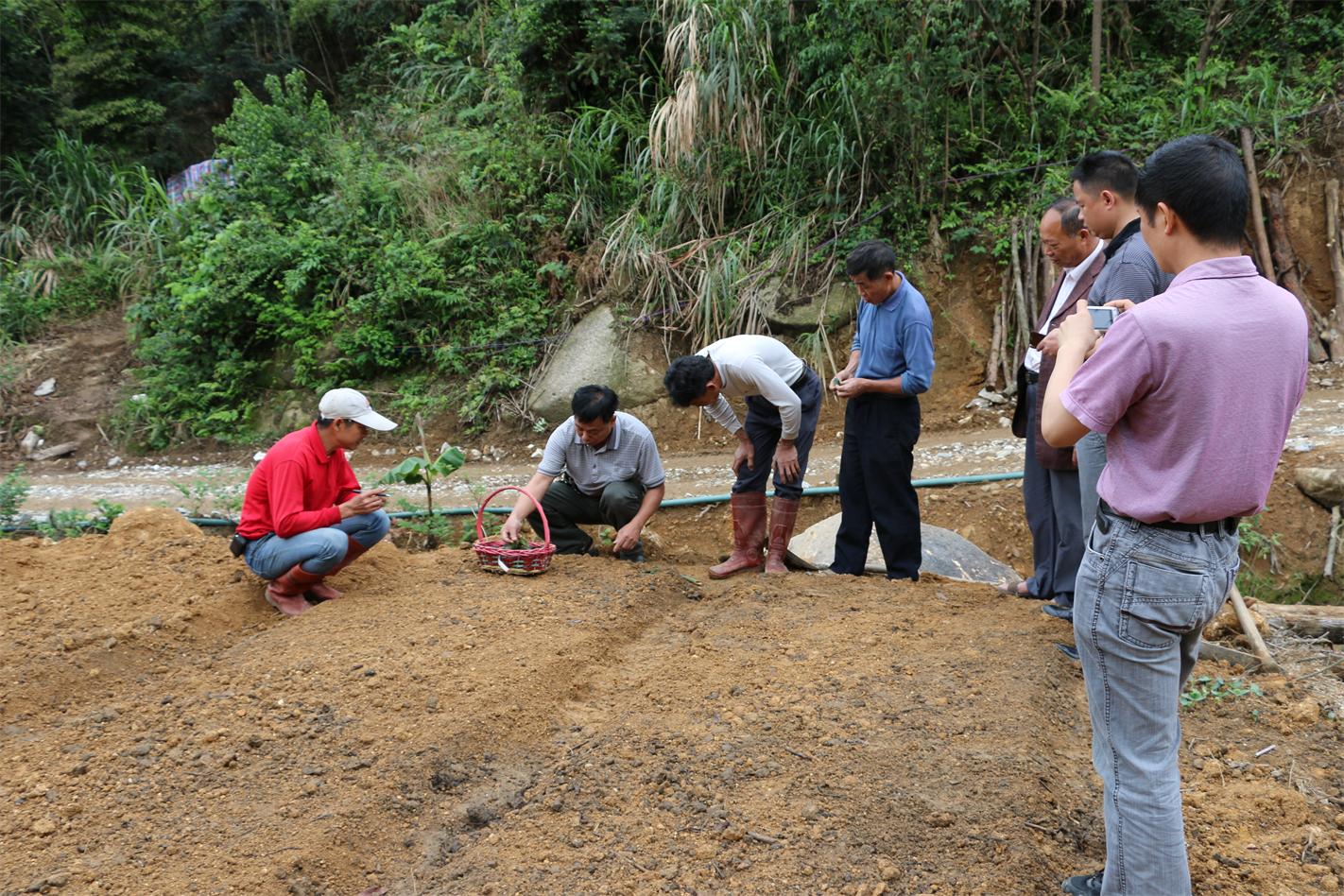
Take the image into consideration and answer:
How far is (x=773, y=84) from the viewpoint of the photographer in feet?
27.8

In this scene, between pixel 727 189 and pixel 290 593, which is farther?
pixel 727 189

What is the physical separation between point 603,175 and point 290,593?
19.4ft

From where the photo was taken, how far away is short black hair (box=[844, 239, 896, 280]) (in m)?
4.13

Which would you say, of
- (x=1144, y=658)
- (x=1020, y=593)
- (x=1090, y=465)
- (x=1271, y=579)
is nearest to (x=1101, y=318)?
(x=1144, y=658)

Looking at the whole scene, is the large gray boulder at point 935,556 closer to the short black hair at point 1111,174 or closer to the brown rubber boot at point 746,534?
the brown rubber boot at point 746,534

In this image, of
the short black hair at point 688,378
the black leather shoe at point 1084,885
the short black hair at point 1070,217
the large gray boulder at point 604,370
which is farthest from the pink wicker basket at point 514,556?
the large gray boulder at point 604,370

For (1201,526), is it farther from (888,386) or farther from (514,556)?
(514,556)

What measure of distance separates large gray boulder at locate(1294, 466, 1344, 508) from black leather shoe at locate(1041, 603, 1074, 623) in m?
2.86

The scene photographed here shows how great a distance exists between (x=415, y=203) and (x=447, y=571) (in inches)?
230

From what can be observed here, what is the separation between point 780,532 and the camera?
4859 mm

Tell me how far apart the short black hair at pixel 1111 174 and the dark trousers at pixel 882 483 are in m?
1.29

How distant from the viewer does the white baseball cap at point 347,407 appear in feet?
13.6

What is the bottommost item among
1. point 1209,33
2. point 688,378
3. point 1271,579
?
point 1271,579

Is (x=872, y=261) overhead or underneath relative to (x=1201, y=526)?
overhead
